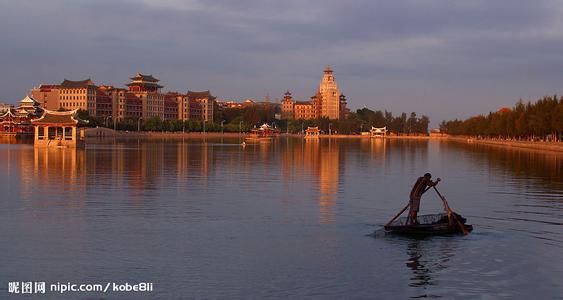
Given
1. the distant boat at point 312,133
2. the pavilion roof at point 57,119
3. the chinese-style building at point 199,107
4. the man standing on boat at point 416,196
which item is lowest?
the man standing on boat at point 416,196

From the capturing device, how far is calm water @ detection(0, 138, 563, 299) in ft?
43.8

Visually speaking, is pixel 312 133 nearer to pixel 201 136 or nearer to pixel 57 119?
pixel 201 136

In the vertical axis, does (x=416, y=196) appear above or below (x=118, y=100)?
below

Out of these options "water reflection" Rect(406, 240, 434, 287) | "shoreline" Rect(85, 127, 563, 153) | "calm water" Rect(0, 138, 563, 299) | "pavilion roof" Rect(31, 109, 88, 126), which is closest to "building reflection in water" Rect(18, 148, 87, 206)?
"calm water" Rect(0, 138, 563, 299)

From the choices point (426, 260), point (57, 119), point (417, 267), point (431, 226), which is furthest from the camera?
point (57, 119)

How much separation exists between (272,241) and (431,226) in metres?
4.17

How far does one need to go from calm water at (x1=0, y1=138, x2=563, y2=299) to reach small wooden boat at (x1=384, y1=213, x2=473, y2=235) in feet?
1.34

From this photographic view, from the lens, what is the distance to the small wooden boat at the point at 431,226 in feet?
58.1

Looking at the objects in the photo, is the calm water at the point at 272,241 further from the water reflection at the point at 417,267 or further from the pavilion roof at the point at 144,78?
the pavilion roof at the point at 144,78

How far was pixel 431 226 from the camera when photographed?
58.3ft

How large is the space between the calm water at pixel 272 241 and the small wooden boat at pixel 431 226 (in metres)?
0.41

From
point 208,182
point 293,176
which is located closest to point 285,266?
point 208,182

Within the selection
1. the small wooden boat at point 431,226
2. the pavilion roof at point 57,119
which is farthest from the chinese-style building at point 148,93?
the small wooden boat at point 431,226

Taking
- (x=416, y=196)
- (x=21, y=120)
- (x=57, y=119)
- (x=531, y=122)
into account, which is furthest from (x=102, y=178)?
(x=21, y=120)
